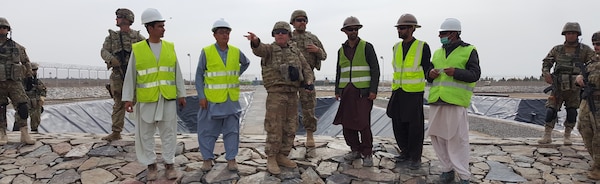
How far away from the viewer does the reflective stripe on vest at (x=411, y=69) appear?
441 cm

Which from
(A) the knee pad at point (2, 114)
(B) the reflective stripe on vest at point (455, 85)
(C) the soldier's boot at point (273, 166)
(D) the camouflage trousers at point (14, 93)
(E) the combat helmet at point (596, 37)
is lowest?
(C) the soldier's boot at point (273, 166)

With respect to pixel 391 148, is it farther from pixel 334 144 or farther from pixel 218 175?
pixel 218 175

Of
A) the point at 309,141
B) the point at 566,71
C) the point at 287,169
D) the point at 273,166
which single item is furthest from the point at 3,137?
the point at 566,71

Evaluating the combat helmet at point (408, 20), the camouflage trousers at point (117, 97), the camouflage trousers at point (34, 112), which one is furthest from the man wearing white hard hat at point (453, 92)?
the camouflage trousers at point (34, 112)

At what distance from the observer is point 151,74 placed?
4246mm

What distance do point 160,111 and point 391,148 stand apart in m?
3.57

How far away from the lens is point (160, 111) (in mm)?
4266

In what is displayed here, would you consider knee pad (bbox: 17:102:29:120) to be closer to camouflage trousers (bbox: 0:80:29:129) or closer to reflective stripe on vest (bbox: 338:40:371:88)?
camouflage trousers (bbox: 0:80:29:129)

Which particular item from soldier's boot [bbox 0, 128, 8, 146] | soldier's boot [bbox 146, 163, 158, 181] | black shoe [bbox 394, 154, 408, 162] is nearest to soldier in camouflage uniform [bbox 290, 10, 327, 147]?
black shoe [bbox 394, 154, 408, 162]

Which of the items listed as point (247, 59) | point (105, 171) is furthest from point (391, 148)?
point (105, 171)

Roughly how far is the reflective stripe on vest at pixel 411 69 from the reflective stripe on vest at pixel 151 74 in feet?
9.65

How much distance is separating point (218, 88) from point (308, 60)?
1540mm

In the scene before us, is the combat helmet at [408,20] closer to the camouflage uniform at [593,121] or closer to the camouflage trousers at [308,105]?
the camouflage trousers at [308,105]

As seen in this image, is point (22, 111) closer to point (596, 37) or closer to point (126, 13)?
point (126, 13)
